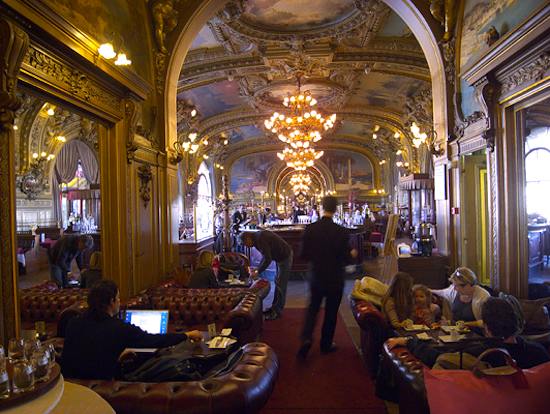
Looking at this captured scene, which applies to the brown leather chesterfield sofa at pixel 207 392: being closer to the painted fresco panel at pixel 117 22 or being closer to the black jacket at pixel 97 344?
the black jacket at pixel 97 344

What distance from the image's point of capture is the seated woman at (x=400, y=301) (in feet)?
14.3

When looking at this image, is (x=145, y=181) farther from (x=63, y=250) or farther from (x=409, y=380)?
(x=409, y=380)

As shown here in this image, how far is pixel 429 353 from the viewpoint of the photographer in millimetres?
2764

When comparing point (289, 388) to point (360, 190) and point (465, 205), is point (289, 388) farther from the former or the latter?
point (360, 190)

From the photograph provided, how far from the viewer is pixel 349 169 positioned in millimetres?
31688

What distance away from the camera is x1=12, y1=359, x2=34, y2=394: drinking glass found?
173 cm

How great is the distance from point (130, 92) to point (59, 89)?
158 cm

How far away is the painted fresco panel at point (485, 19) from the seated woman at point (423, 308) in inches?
120

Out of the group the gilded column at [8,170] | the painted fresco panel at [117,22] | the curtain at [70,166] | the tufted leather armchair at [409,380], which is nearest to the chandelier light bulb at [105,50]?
the painted fresco panel at [117,22]

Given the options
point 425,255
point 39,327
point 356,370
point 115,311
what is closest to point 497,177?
point 425,255

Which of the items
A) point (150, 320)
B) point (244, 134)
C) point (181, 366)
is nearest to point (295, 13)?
point (150, 320)

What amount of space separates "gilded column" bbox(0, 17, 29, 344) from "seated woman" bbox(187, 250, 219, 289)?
9.42ft

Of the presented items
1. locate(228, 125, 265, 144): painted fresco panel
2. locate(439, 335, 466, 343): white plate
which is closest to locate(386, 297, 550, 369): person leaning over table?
locate(439, 335, 466, 343): white plate

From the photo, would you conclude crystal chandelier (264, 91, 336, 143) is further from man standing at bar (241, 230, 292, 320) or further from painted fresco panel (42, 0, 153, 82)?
man standing at bar (241, 230, 292, 320)
